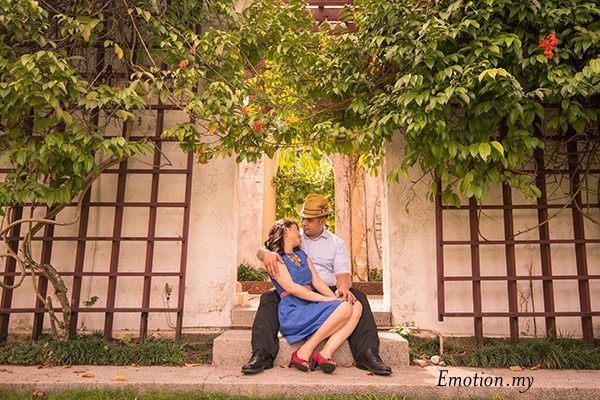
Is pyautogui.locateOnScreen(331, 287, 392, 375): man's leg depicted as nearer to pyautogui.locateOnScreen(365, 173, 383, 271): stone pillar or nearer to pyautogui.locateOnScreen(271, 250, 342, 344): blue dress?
pyautogui.locateOnScreen(271, 250, 342, 344): blue dress

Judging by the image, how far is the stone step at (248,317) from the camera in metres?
3.77

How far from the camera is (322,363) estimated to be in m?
2.81

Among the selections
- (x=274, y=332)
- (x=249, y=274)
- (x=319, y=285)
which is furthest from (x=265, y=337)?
(x=249, y=274)

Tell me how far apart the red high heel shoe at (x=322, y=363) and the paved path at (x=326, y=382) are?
0.05 meters

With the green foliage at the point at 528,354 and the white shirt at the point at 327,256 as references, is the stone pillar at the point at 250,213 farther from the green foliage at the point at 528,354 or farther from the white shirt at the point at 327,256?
the green foliage at the point at 528,354

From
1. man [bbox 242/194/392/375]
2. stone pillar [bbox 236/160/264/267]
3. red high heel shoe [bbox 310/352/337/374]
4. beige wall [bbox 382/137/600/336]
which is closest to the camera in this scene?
red high heel shoe [bbox 310/352/337/374]

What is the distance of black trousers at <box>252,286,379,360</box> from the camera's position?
2963 millimetres

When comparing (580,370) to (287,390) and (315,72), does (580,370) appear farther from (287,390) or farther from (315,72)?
(315,72)

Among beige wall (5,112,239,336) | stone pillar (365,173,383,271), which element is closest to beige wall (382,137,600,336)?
beige wall (5,112,239,336)

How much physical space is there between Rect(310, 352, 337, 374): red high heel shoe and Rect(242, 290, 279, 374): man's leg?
0.95 feet

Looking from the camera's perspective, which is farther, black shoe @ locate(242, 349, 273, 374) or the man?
the man

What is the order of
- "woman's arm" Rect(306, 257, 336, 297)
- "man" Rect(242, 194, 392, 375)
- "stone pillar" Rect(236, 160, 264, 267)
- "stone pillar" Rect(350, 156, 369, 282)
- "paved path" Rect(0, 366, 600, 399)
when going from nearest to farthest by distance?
"paved path" Rect(0, 366, 600, 399) → "man" Rect(242, 194, 392, 375) → "woman's arm" Rect(306, 257, 336, 297) → "stone pillar" Rect(350, 156, 369, 282) → "stone pillar" Rect(236, 160, 264, 267)

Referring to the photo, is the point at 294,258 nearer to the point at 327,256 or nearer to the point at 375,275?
the point at 327,256

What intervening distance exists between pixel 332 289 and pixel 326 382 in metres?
0.84
